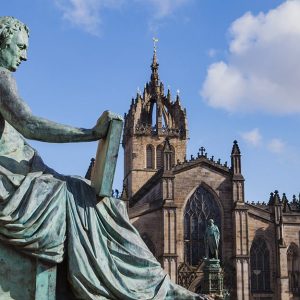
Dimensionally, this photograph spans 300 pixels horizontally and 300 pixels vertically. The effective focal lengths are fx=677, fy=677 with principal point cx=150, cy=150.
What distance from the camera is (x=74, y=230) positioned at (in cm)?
330

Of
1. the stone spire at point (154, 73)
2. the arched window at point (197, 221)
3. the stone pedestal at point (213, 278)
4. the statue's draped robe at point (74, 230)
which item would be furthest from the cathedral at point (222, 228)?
the statue's draped robe at point (74, 230)

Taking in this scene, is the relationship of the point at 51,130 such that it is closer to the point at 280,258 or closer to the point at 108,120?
the point at 108,120

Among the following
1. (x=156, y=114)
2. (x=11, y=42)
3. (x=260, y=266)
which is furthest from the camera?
(x=156, y=114)

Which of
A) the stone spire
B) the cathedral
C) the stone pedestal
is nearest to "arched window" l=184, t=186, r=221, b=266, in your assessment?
the cathedral

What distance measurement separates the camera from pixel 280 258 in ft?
143

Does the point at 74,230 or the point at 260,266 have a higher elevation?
the point at 260,266

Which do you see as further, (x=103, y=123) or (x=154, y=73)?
(x=154, y=73)

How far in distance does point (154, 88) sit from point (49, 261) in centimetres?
6232

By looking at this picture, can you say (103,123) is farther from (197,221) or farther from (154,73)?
(154,73)

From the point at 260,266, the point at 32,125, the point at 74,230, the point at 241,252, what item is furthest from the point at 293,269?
the point at 32,125

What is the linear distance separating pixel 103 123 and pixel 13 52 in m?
0.63

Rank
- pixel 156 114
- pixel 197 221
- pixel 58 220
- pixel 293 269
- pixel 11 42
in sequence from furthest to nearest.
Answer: pixel 156 114 → pixel 293 269 → pixel 197 221 → pixel 11 42 → pixel 58 220

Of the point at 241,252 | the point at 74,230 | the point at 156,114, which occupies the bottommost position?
the point at 74,230

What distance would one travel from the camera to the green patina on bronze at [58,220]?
3195 millimetres
